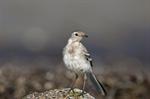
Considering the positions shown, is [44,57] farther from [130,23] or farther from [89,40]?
[130,23]

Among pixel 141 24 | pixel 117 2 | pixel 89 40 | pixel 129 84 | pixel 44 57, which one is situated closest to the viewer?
pixel 129 84

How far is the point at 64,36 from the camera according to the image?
2541cm

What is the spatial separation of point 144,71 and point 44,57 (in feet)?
11.9

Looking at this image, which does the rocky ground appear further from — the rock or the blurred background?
the rock

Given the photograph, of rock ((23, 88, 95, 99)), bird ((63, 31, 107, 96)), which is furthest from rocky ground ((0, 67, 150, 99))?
rock ((23, 88, 95, 99))

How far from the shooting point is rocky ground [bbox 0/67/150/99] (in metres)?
16.8

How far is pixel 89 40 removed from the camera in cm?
2444

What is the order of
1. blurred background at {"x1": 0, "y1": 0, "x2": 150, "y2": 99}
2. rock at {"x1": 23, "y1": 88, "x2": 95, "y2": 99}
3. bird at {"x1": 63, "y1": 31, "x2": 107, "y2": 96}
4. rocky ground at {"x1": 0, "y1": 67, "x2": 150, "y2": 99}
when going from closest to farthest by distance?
rock at {"x1": 23, "y1": 88, "x2": 95, "y2": 99} → bird at {"x1": 63, "y1": 31, "x2": 107, "y2": 96} → rocky ground at {"x1": 0, "y1": 67, "x2": 150, "y2": 99} → blurred background at {"x1": 0, "y1": 0, "x2": 150, "y2": 99}

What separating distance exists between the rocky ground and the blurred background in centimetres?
2

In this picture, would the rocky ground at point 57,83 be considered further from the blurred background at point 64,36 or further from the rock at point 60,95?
the rock at point 60,95

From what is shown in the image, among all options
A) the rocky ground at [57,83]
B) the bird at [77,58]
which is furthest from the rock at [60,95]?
the rocky ground at [57,83]

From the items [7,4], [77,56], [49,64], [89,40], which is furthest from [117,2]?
[77,56]

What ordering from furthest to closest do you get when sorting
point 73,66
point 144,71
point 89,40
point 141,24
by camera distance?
point 141,24, point 89,40, point 144,71, point 73,66

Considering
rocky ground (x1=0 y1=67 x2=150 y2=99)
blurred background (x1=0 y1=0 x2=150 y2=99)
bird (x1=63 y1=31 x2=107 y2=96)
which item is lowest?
blurred background (x1=0 y1=0 x2=150 y2=99)
